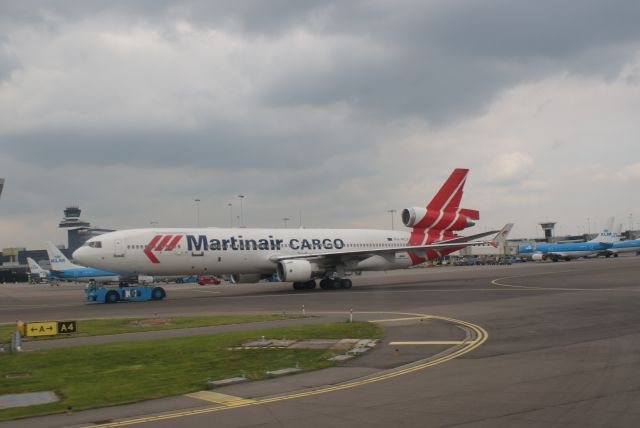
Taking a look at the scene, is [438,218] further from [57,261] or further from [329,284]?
[57,261]

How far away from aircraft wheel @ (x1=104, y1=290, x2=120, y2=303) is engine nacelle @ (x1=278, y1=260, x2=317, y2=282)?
1073cm

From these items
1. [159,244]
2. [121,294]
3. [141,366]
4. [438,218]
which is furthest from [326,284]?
[141,366]

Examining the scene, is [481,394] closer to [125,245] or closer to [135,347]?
[135,347]

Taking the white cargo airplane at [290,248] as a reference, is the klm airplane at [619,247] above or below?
below

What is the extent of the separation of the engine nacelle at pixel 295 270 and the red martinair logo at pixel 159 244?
727cm

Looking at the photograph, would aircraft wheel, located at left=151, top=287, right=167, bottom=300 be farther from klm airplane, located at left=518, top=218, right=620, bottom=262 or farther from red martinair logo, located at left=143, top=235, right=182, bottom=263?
klm airplane, located at left=518, top=218, right=620, bottom=262

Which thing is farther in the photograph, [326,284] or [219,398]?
[326,284]

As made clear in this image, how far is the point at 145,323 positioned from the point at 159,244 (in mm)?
15348

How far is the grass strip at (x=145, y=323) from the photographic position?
20.4 metres

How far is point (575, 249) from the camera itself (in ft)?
341

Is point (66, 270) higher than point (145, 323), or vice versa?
point (66, 270)

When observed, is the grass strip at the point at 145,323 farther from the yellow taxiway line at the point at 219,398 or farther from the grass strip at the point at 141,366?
the yellow taxiway line at the point at 219,398

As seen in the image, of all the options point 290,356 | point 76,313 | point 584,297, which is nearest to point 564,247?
point 584,297

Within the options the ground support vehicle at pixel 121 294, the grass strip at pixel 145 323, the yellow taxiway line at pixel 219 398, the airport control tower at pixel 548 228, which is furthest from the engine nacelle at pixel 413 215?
the airport control tower at pixel 548 228
